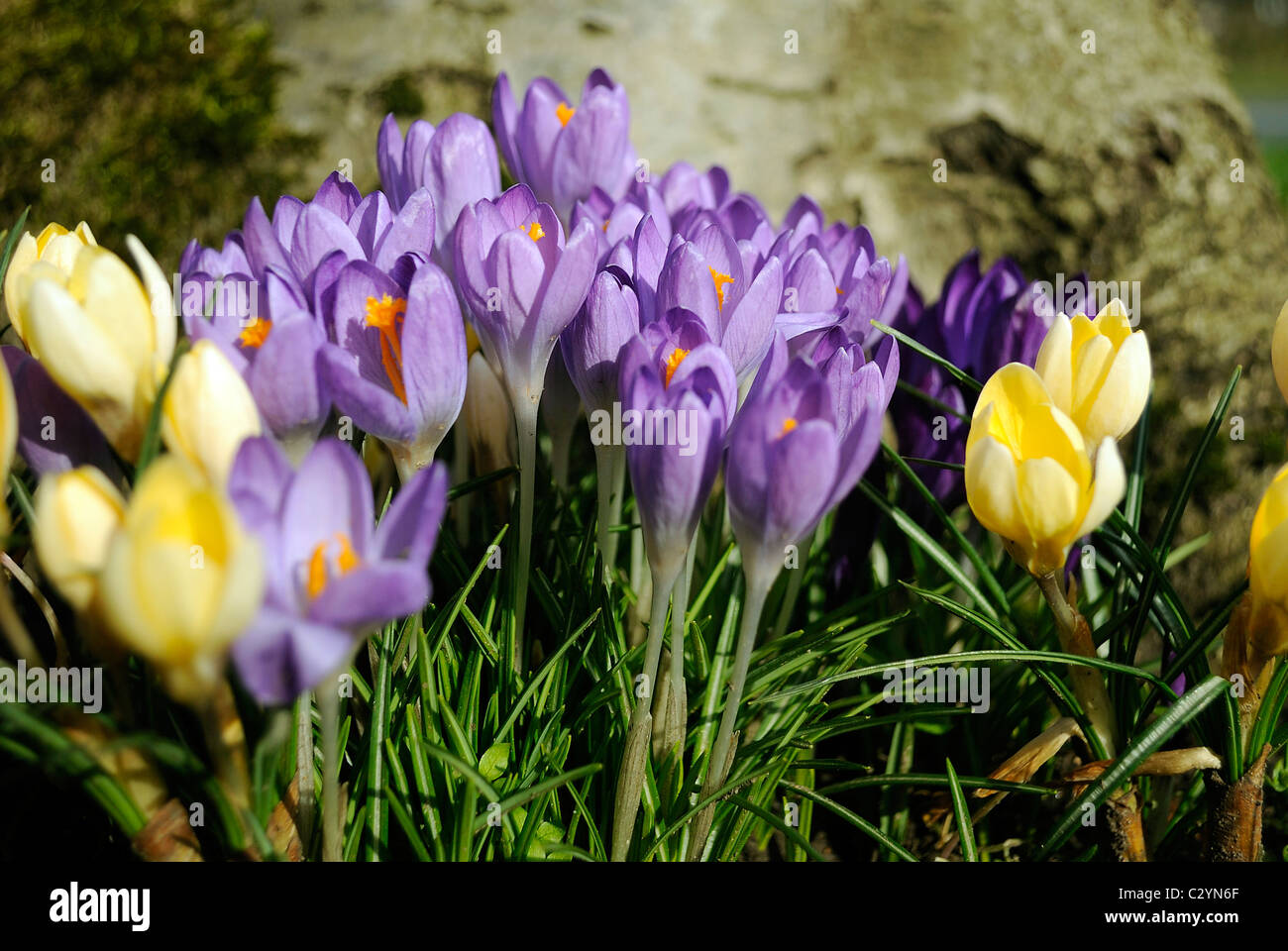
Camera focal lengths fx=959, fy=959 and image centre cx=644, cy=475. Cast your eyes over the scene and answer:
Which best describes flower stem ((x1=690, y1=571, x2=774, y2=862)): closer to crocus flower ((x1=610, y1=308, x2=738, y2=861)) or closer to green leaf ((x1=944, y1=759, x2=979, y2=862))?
crocus flower ((x1=610, y1=308, x2=738, y2=861))

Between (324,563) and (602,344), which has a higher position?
(602,344)

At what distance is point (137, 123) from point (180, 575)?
1.70 metres

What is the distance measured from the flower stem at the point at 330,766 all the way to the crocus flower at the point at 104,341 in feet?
0.86

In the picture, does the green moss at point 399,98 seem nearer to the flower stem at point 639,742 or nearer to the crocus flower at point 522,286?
the crocus flower at point 522,286

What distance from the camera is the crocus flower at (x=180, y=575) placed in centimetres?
55

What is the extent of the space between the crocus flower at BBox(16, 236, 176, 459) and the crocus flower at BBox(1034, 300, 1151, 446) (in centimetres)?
77

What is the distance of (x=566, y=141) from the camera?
1183 millimetres

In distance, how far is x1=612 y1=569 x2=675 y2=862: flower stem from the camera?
83 cm

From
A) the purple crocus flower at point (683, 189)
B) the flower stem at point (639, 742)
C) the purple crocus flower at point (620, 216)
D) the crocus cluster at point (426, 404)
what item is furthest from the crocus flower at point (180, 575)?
the purple crocus flower at point (683, 189)

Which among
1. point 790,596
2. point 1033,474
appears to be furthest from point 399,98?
point 1033,474

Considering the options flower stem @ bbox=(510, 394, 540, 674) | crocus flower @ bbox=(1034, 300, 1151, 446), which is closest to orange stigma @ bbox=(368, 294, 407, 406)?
flower stem @ bbox=(510, 394, 540, 674)

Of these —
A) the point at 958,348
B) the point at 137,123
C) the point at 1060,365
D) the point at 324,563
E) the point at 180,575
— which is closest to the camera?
the point at 180,575

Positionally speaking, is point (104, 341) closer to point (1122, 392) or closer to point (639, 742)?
point (639, 742)
